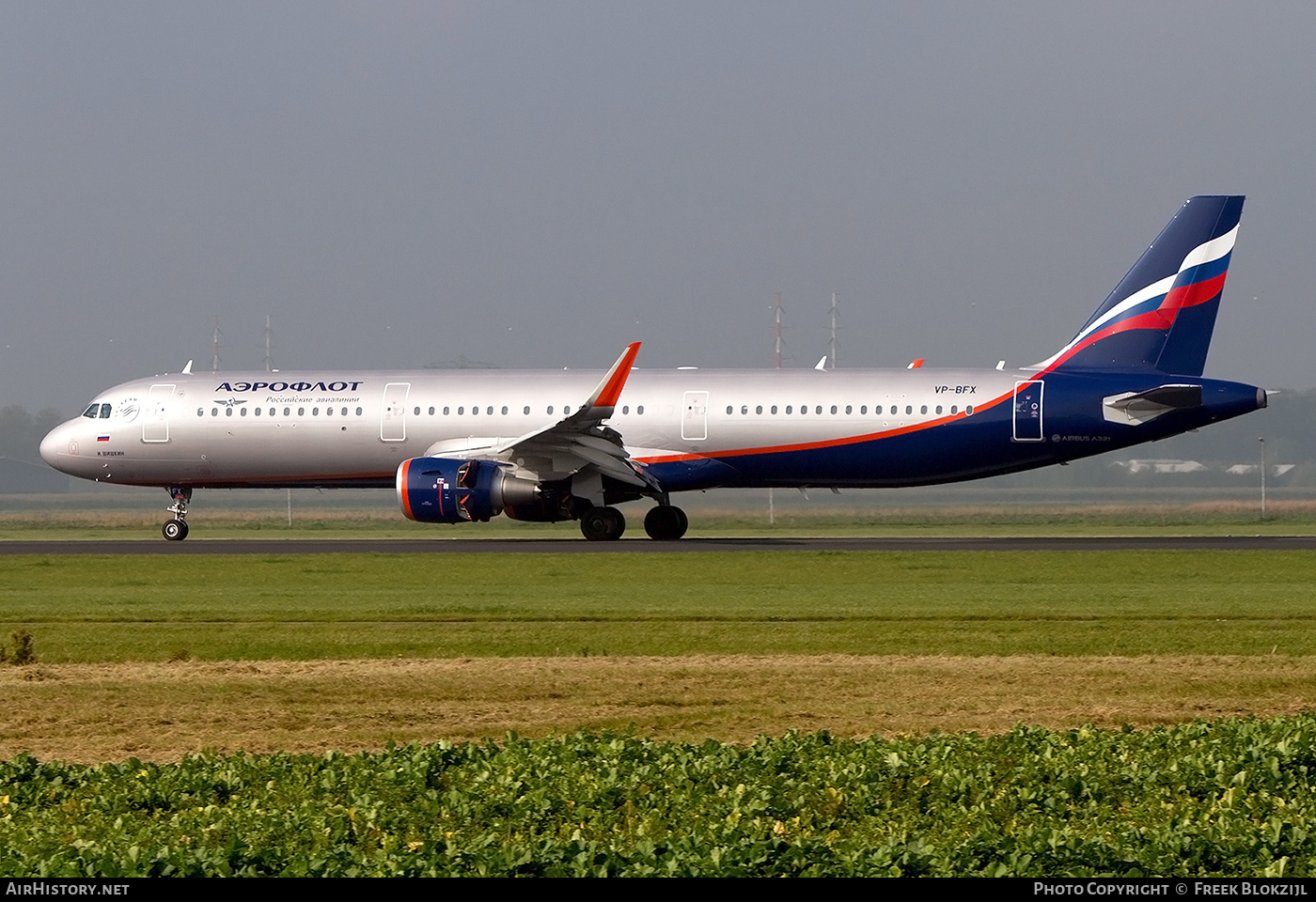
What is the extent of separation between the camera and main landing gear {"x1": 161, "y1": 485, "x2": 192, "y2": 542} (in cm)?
4241

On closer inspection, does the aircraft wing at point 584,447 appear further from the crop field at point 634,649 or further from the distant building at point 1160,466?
the distant building at point 1160,466

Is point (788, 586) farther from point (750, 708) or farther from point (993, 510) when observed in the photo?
point (993, 510)

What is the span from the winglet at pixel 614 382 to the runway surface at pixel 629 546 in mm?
3043

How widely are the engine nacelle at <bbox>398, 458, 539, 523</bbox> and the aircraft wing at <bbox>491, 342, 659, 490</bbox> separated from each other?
1.02m

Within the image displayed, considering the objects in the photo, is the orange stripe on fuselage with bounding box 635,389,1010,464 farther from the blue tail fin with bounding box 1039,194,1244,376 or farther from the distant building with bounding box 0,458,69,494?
the distant building with bounding box 0,458,69,494

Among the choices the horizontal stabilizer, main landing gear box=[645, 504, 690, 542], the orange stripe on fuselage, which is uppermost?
the horizontal stabilizer

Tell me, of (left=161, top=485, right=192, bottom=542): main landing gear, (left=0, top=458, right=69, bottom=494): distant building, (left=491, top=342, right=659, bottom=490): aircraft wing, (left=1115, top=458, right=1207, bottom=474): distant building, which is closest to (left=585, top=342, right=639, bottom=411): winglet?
(left=491, top=342, right=659, bottom=490): aircraft wing

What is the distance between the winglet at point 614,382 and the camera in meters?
34.8

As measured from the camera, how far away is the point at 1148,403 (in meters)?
36.5

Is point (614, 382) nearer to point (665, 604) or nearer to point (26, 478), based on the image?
point (665, 604)

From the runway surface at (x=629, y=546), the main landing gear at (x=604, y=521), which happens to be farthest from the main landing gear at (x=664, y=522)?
the main landing gear at (x=604, y=521)

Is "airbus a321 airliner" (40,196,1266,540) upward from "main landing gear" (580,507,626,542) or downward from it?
upward

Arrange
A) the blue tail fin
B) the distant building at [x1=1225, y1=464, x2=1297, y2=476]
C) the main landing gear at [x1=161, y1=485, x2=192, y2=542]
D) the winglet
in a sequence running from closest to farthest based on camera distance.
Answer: the winglet
the blue tail fin
the main landing gear at [x1=161, y1=485, x2=192, y2=542]
the distant building at [x1=1225, y1=464, x2=1297, y2=476]

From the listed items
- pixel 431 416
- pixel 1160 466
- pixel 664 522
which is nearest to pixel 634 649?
pixel 664 522
